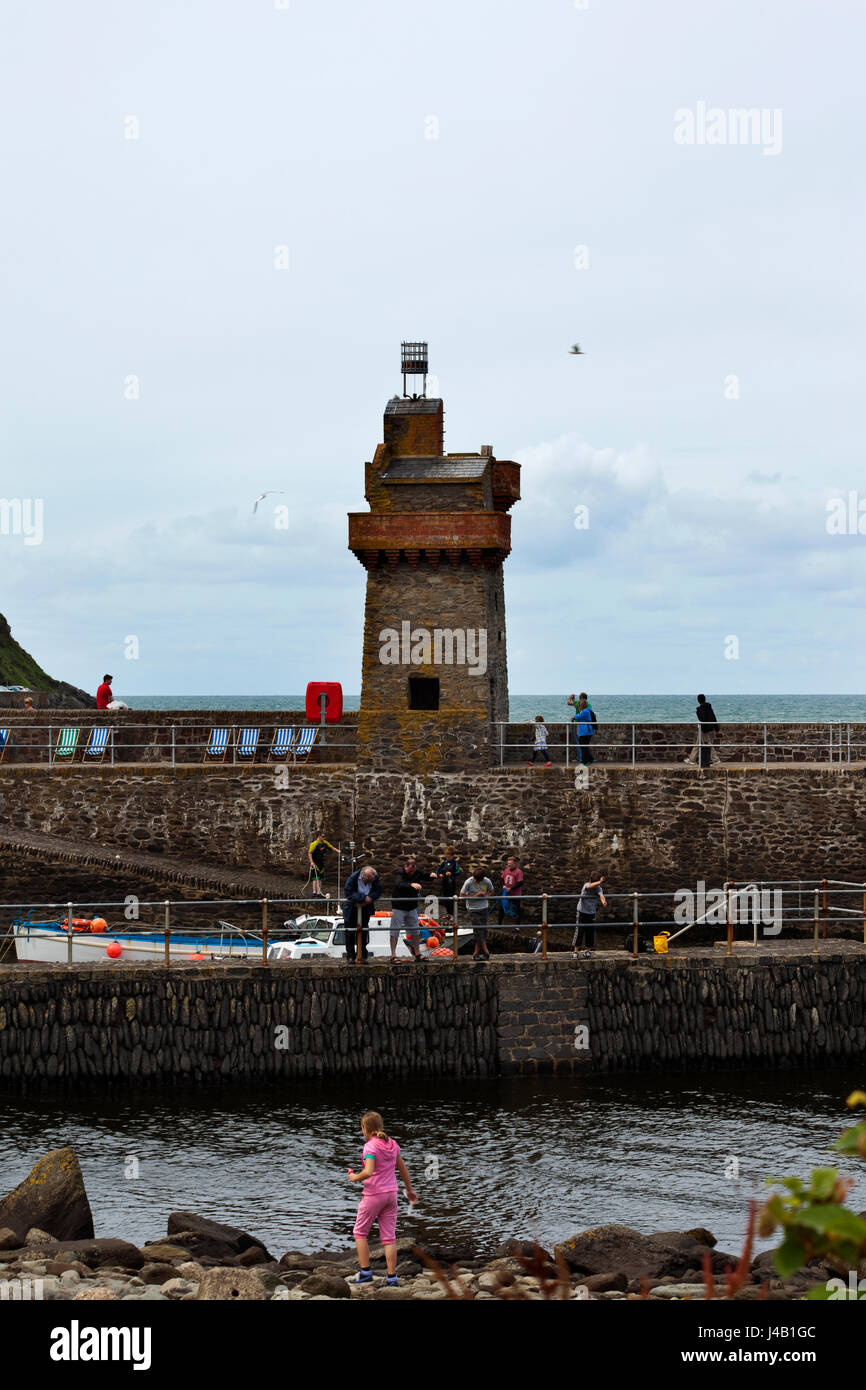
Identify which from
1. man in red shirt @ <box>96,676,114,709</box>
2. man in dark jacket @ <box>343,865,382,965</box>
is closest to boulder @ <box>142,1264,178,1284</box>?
man in dark jacket @ <box>343,865,382,965</box>

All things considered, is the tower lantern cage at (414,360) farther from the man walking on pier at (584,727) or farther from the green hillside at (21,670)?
the green hillside at (21,670)

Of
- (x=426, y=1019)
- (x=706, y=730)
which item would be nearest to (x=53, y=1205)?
(x=426, y=1019)

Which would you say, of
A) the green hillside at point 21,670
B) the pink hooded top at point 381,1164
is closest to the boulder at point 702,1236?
the pink hooded top at point 381,1164

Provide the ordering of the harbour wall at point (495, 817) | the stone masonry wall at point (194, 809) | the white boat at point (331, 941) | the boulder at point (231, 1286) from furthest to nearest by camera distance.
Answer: the stone masonry wall at point (194, 809) < the harbour wall at point (495, 817) < the white boat at point (331, 941) < the boulder at point (231, 1286)

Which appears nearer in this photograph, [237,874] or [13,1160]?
[13,1160]

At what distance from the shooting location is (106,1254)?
1168cm

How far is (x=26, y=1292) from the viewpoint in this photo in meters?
10.6

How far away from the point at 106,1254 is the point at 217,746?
60.7 feet

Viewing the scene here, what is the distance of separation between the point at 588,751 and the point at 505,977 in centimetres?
1012

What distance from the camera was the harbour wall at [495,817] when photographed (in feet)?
91.1

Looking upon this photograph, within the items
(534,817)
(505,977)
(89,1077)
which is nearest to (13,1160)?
(89,1077)

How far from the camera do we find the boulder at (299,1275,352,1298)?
10.6 m

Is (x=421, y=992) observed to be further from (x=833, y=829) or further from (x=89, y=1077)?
(x=833, y=829)

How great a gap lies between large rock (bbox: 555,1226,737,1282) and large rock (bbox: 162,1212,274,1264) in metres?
2.92
